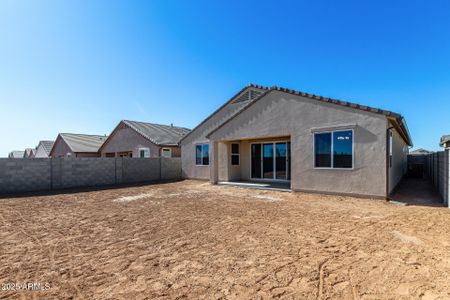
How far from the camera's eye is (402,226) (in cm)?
533

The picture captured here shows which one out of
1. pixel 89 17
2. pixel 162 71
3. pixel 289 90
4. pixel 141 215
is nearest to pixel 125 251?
pixel 141 215

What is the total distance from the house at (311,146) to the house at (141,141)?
296 inches

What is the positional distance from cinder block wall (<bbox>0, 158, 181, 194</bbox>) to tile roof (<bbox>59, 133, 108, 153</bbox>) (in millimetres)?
12300

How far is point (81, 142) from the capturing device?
90.2 ft

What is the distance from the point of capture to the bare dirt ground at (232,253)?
2.83m

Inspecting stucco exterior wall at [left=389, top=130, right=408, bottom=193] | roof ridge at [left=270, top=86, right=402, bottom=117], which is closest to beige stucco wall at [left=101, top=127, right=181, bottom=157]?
roof ridge at [left=270, top=86, right=402, bottom=117]

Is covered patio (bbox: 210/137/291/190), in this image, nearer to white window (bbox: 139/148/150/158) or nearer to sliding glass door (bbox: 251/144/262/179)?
sliding glass door (bbox: 251/144/262/179)

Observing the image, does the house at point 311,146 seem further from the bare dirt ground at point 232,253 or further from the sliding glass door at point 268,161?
the bare dirt ground at point 232,253

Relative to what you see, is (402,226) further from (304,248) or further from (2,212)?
(2,212)

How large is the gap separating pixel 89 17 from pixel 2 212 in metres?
8.40

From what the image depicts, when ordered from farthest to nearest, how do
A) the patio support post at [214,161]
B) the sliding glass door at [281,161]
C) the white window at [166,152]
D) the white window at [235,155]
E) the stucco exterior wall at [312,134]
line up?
the white window at [166,152], the white window at [235,155], the patio support post at [214,161], the sliding glass door at [281,161], the stucco exterior wall at [312,134]

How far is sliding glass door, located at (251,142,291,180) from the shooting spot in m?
12.9

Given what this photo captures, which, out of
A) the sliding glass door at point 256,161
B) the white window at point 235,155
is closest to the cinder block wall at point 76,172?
the white window at point 235,155

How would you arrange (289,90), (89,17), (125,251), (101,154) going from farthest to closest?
(101,154)
(289,90)
(89,17)
(125,251)
